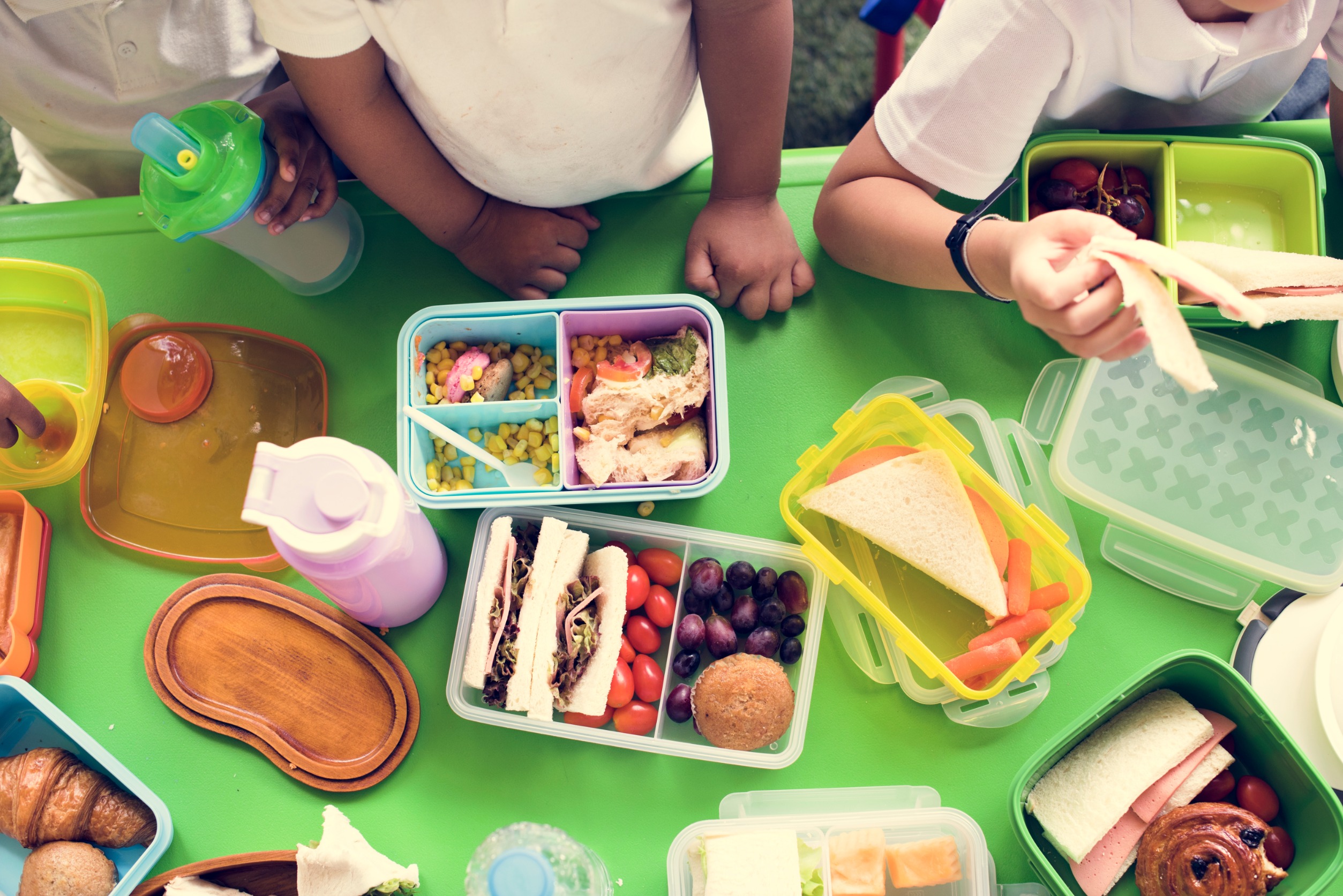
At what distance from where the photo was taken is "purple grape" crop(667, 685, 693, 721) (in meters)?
1.00

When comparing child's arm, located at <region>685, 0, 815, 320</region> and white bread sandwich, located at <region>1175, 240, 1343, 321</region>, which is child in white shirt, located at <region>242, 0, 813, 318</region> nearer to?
child's arm, located at <region>685, 0, 815, 320</region>

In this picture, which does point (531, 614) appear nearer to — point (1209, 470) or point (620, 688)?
point (620, 688)

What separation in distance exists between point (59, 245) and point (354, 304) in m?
0.41

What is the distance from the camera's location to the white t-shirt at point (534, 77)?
2.64 ft

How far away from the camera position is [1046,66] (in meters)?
0.92

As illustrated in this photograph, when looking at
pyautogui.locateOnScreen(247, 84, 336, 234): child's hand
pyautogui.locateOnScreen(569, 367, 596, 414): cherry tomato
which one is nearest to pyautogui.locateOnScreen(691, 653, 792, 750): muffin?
pyautogui.locateOnScreen(569, 367, 596, 414): cherry tomato

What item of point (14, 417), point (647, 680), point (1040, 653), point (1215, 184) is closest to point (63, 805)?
point (14, 417)

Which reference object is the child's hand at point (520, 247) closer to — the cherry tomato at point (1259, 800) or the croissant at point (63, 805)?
the croissant at point (63, 805)

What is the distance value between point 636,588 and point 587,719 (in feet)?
0.56

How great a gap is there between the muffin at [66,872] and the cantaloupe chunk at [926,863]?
0.89m

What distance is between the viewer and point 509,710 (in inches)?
38.8

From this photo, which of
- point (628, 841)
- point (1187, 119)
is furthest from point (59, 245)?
point (1187, 119)

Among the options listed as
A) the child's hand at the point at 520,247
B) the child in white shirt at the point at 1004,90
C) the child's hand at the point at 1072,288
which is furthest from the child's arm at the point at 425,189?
the child's hand at the point at 1072,288

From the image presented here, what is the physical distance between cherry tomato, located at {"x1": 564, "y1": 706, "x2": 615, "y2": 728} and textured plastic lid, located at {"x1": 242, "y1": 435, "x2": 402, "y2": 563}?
1.12 ft
